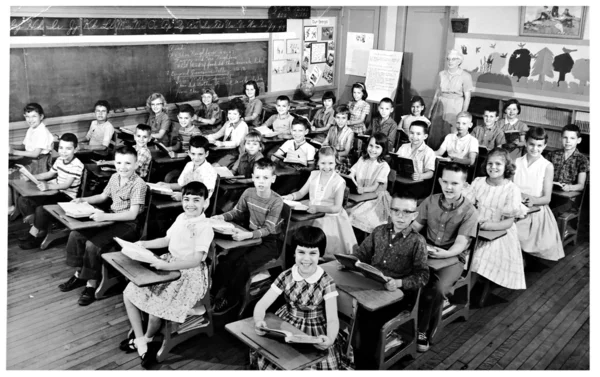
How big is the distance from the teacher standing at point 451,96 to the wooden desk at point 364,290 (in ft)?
15.2

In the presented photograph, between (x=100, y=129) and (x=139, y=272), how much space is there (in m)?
3.56

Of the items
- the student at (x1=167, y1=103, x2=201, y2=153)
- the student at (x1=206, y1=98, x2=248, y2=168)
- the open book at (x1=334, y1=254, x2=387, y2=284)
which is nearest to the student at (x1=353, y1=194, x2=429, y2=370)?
the open book at (x1=334, y1=254, x2=387, y2=284)

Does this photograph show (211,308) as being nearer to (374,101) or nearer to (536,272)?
(536,272)

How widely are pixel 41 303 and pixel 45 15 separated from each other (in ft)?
10.9

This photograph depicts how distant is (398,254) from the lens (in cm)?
313

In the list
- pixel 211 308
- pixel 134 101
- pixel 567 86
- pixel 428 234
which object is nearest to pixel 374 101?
pixel 567 86

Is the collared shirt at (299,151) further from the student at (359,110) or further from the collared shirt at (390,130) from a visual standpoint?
→ the student at (359,110)

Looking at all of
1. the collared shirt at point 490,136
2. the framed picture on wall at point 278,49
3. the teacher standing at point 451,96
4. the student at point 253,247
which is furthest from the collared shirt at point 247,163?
the framed picture on wall at point 278,49

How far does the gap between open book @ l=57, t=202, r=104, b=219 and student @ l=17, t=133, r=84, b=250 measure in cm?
76

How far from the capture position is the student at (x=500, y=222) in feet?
12.7

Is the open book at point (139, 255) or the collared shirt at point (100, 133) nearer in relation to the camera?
A: the open book at point (139, 255)

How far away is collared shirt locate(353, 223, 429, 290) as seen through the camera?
3.02 m

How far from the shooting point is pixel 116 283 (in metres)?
3.97

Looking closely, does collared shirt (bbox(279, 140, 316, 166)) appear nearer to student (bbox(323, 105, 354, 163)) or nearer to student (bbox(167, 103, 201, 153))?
student (bbox(323, 105, 354, 163))
